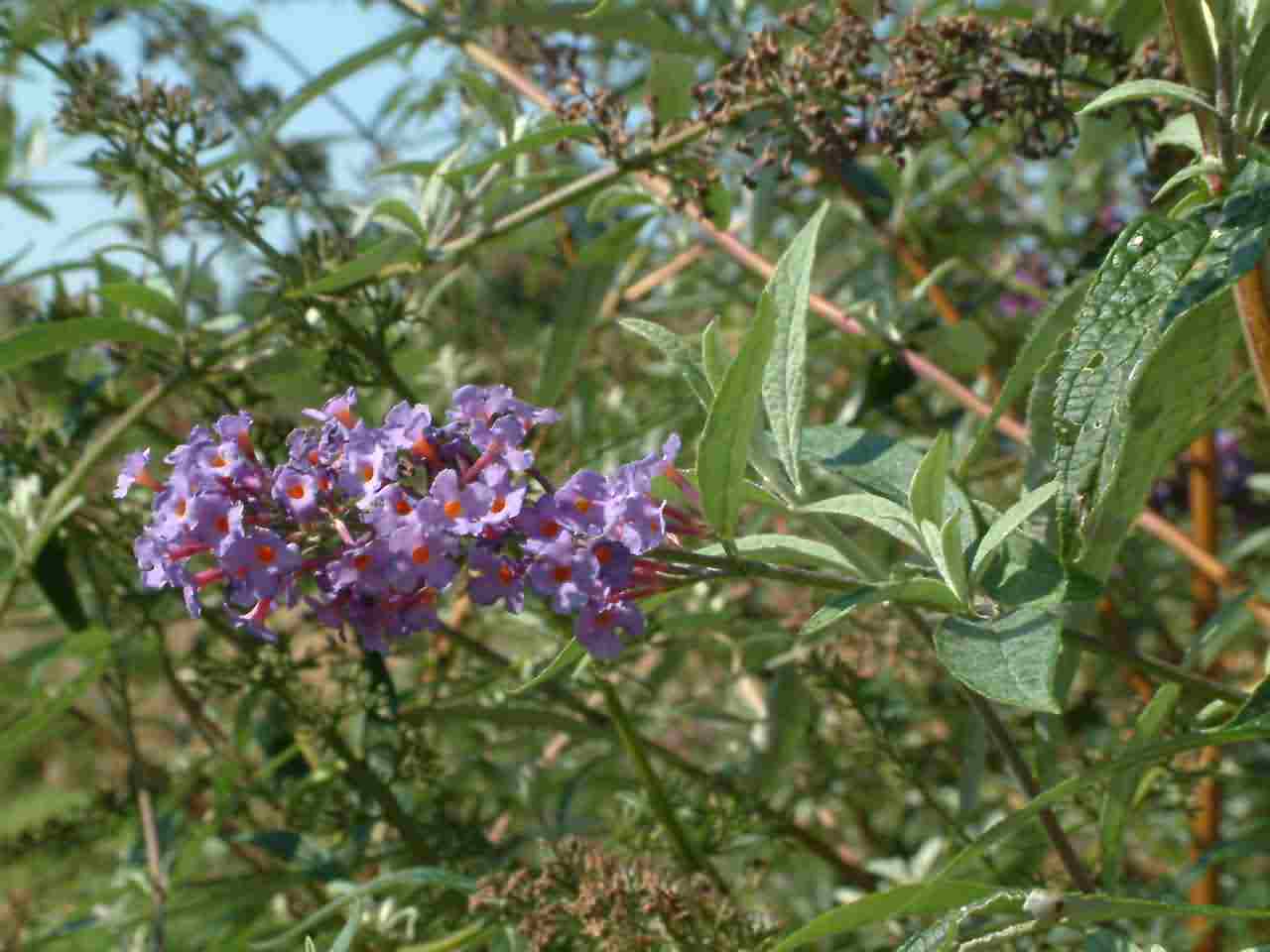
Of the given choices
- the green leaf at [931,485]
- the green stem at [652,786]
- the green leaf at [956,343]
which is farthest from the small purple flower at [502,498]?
the green leaf at [956,343]

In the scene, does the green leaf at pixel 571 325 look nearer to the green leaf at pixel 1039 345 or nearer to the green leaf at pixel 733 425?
the green leaf at pixel 1039 345

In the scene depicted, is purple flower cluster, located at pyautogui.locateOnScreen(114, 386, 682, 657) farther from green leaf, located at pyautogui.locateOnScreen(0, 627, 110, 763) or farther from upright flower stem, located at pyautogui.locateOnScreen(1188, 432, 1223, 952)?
upright flower stem, located at pyautogui.locateOnScreen(1188, 432, 1223, 952)

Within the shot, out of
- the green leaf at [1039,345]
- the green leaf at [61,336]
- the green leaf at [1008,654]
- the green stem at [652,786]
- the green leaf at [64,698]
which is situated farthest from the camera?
the green leaf at [64,698]

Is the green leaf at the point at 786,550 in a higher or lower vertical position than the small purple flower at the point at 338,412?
lower

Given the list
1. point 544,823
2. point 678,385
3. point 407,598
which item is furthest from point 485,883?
point 678,385

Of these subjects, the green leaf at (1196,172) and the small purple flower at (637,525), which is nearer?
the small purple flower at (637,525)

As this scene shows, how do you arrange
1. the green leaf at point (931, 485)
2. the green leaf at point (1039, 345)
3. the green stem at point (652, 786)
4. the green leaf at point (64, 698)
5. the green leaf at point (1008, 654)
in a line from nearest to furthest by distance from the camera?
1. the green leaf at point (1008, 654)
2. the green leaf at point (931, 485)
3. the green leaf at point (1039, 345)
4. the green stem at point (652, 786)
5. the green leaf at point (64, 698)

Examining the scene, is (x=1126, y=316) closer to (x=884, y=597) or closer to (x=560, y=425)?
(x=884, y=597)

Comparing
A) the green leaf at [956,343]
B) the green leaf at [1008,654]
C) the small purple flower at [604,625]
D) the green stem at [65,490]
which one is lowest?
the green leaf at [1008,654]
